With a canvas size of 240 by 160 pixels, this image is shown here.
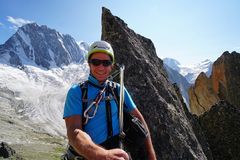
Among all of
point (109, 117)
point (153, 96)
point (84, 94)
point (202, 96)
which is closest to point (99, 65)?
point (84, 94)

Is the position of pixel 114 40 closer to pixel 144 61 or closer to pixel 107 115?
pixel 144 61

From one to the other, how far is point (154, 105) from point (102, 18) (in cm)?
558

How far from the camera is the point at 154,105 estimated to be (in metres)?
13.2

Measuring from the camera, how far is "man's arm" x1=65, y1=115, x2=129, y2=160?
611 cm

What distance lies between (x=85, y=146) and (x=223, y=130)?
11560 millimetres

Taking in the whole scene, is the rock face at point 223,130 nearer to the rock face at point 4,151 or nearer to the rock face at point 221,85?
the rock face at point 221,85

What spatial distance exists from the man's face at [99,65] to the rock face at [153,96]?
5.50m

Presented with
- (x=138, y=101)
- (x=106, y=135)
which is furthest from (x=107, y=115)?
(x=138, y=101)

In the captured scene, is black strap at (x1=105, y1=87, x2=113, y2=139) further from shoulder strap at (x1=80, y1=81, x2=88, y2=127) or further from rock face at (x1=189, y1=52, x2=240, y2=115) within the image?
rock face at (x1=189, y1=52, x2=240, y2=115)

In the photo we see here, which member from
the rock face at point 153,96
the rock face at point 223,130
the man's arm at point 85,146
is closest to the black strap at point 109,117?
the man's arm at point 85,146

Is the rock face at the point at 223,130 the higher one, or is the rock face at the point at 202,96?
the rock face at the point at 202,96

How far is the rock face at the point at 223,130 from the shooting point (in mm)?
15727

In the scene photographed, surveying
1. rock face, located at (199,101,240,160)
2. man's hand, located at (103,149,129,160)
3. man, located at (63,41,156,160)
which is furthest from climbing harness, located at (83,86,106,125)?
rock face, located at (199,101,240,160)

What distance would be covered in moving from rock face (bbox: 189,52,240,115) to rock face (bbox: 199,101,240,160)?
9.60 meters
